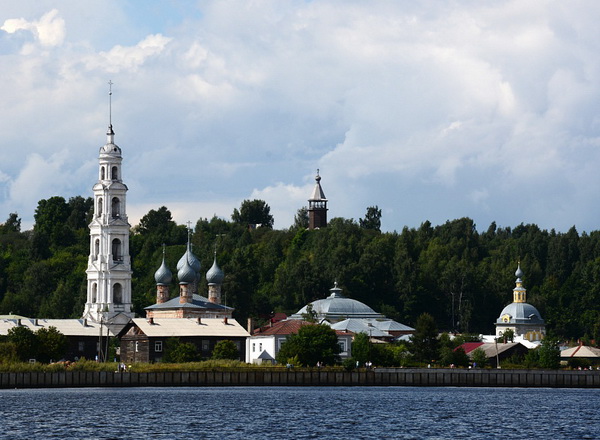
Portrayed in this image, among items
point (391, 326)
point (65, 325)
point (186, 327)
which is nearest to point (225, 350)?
point (186, 327)

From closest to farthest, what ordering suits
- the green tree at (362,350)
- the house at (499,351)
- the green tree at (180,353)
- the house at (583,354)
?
the green tree at (180,353), the green tree at (362,350), the house at (499,351), the house at (583,354)

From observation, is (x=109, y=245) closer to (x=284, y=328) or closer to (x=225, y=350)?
(x=284, y=328)

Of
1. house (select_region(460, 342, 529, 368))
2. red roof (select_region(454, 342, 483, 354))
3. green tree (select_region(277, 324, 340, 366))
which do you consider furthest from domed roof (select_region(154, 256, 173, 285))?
green tree (select_region(277, 324, 340, 366))

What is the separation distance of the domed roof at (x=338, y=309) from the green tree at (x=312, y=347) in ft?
135

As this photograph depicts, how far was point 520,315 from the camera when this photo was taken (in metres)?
194

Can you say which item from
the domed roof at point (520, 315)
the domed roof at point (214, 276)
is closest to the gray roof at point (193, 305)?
the domed roof at point (214, 276)

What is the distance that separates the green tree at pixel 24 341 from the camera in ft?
450

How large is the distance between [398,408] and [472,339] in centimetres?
7743

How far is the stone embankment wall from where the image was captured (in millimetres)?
121619

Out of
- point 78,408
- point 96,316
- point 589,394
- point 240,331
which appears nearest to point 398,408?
point 78,408

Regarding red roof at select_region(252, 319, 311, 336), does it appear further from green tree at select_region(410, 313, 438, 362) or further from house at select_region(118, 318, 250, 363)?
green tree at select_region(410, 313, 438, 362)

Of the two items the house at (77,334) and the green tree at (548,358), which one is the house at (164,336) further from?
the green tree at (548,358)

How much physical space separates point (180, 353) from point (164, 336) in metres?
9.20

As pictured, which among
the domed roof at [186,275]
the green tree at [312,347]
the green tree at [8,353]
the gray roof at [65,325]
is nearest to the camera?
the green tree at [8,353]
